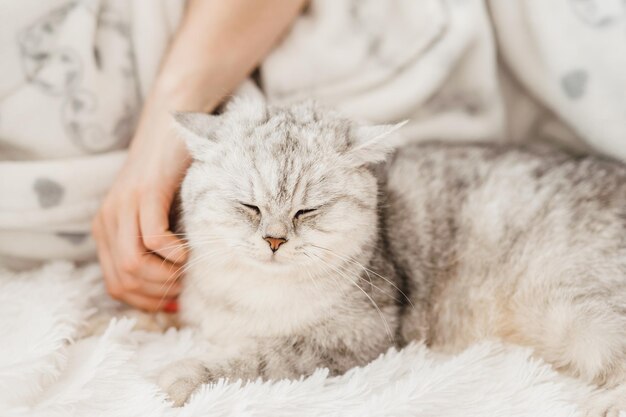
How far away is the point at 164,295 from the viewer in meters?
1.30

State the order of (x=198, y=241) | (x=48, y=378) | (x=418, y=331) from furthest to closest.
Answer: (x=418, y=331), (x=198, y=241), (x=48, y=378)

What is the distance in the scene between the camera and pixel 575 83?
1416mm

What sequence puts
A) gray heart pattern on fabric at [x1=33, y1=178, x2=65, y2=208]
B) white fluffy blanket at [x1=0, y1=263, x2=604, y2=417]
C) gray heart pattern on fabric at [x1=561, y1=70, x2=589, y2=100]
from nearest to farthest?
white fluffy blanket at [x1=0, y1=263, x2=604, y2=417]
gray heart pattern on fabric at [x1=33, y1=178, x2=65, y2=208]
gray heart pattern on fabric at [x1=561, y1=70, x2=589, y2=100]

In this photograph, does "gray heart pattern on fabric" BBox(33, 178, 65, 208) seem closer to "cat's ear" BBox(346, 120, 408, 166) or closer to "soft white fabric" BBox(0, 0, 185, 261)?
"soft white fabric" BBox(0, 0, 185, 261)

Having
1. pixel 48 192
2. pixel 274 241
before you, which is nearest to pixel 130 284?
pixel 48 192

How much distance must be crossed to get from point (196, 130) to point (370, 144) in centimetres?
35

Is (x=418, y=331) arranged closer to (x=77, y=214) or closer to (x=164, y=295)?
(x=164, y=295)

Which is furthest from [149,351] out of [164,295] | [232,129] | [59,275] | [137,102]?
[137,102]

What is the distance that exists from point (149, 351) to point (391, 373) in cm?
49

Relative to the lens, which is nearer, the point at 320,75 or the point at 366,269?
the point at 366,269

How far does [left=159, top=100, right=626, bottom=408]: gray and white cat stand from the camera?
109cm

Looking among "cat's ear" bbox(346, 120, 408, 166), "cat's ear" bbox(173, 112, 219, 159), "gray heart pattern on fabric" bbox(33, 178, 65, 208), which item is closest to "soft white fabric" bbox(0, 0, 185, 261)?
"gray heart pattern on fabric" bbox(33, 178, 65, 208)

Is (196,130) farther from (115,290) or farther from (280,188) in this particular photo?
(115,290)

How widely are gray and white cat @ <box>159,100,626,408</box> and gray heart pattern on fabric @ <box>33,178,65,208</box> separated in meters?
0.33
